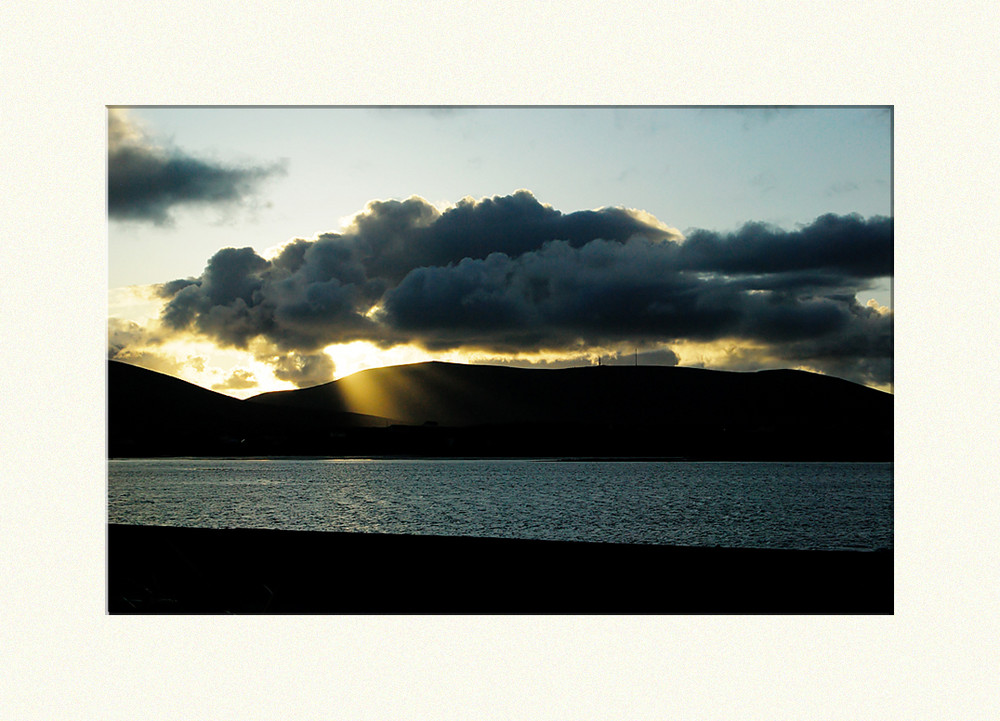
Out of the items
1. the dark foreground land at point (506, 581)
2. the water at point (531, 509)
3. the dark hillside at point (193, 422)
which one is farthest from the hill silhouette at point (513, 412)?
the dark foreground land at point (506, 581)

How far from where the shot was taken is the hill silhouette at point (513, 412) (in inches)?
272

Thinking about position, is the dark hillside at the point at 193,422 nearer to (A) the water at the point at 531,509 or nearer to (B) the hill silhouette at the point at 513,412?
(B) the hill silhouette at the point at 513,412

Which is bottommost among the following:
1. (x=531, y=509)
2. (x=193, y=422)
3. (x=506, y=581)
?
(x=531, y=509)

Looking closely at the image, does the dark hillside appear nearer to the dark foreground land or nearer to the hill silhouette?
the hill silhouette

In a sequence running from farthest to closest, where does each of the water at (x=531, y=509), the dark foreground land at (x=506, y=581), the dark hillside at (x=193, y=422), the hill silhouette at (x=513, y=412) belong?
1. the water at (x=531, y=509)
2. the hill silhouette at (x=513, y=412)
3. the dark hillside at (x=193, y=422)
4. the dark foreground land at (x=506, y=581)

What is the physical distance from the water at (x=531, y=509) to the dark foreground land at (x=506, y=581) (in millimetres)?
1086

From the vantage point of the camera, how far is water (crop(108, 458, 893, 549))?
1516 centimetres

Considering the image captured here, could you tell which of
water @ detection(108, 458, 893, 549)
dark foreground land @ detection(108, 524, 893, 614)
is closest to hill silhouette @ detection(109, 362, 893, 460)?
water @ detection(108, 458, 893, 549)

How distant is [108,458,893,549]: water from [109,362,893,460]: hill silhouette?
65 cm

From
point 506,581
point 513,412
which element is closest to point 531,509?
point 513,412

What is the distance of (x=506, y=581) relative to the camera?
18.8ft

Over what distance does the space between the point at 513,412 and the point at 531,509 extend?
13763 mm

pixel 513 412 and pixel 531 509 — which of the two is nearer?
pixel 513 412

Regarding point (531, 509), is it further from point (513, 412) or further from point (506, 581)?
point (506, 581)
